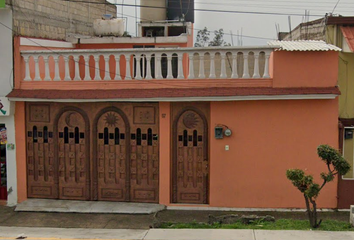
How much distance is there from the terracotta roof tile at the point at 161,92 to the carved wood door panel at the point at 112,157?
1.96 ft

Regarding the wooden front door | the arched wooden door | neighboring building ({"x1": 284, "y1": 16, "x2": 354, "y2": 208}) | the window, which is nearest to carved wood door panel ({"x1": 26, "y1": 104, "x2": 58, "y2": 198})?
the arched wooden door

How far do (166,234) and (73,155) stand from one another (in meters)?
3.69

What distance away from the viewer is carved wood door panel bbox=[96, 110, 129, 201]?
37.7 feet

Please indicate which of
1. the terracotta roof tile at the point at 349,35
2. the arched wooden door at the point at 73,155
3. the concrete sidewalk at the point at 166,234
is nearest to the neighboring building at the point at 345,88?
the terracotta roof tile at the point at 349,35

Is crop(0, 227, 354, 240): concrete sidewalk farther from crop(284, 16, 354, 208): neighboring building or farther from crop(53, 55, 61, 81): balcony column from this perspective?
crop(53, 55, 61, 81): balcony column

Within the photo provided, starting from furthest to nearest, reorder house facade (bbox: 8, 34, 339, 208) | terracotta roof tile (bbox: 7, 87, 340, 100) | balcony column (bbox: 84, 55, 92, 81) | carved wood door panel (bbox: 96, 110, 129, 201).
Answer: carved wood door panel (bbox: 96, 110, 129, 201) → balcony column (bbox: 84, 55, 92, 81) → house facade (bbox: 8, 34, 339, 208) → terracotta roof tile (bbox: 7, 87, 340, 100)

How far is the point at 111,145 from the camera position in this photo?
11539 millimetres

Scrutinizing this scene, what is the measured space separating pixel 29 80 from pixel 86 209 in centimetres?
348

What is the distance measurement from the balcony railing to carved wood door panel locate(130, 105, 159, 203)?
986 millimetres

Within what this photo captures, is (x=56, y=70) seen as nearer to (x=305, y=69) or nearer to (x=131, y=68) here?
(x=131, y=68)

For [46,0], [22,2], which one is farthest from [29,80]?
[46,0]

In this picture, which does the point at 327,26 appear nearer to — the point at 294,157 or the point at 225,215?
the point at 294,157

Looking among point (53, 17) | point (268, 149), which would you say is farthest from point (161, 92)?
point (53, 17)

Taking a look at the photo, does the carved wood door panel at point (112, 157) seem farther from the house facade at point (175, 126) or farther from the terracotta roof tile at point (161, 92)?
the terracotta roof tile at point (161, 92)
